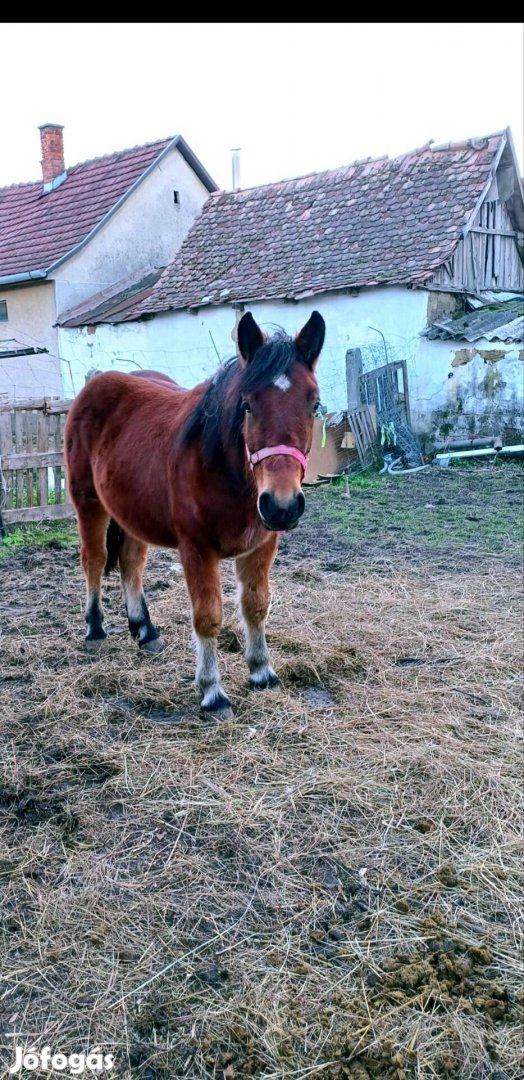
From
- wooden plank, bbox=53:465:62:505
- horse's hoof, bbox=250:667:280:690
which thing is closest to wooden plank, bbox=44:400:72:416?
wooden plank, bbox=53:465:62:505

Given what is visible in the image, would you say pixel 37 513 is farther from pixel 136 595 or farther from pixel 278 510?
pixel 278 510

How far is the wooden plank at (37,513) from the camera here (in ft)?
28.5

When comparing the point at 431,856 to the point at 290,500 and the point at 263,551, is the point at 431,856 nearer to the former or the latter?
the point at 290,500

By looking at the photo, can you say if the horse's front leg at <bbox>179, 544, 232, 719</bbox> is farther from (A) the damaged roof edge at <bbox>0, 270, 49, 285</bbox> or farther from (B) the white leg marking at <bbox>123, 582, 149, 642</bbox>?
(A) the damaged roof edge at <bbox>0, 270, 49, 285</bbox>

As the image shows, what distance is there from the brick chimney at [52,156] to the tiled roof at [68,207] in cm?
28

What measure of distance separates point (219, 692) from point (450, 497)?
6789mm

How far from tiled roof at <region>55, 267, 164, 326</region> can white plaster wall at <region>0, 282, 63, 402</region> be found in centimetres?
57

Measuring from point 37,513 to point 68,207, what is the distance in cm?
1404

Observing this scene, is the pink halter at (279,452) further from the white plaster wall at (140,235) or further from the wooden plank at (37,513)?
the white plaster wall at (140,235)

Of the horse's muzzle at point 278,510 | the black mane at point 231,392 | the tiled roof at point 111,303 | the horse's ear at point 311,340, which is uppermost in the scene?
the tiled roof at point 111,303

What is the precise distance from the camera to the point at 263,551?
3.85 metres

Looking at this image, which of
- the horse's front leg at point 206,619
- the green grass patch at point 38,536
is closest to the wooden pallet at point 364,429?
the green grass patch at point 38,536

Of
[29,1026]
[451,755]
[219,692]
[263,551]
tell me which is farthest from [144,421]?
[29,1026]

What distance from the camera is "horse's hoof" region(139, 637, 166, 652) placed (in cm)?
457
